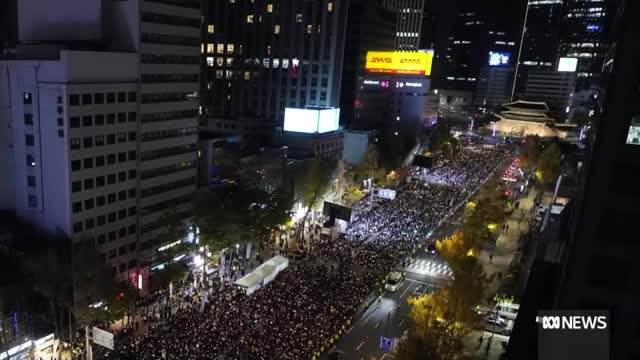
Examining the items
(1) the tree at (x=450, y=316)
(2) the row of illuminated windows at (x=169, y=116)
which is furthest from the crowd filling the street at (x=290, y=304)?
(2) the row of illuminated windows at (x=169, y=116)

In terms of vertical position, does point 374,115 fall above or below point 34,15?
below

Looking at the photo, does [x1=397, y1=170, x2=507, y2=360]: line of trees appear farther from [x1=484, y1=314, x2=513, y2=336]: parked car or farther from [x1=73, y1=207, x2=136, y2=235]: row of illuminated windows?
[x1=73, y1=207, x2=136, y2=235]: row of illuminated windows

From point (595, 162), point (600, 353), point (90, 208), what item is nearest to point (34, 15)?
point (90, 208)

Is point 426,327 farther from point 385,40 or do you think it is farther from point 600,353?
point 385,40

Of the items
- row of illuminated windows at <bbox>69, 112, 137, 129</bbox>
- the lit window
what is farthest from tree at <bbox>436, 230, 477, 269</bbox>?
row of illuminated windows at <bbox>69, 112, 137, 129</bbox>

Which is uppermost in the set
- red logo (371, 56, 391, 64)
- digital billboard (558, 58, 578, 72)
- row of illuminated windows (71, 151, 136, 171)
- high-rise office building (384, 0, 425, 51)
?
high-rise office building (384, 0, 425, 51)

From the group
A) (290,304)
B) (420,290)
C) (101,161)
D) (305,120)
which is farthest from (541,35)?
(101,161)
